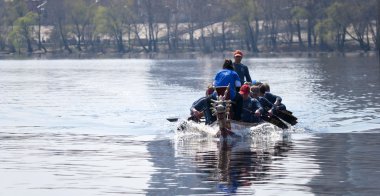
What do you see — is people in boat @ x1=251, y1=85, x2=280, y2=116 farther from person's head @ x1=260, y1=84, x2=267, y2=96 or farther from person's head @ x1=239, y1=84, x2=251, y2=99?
person's head @ x1=239, y1=84, x2=251, y2=99

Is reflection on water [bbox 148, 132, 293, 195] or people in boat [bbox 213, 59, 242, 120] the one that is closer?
reflection on water [bbox 148, 132, 293, 195]

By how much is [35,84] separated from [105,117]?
33111mm

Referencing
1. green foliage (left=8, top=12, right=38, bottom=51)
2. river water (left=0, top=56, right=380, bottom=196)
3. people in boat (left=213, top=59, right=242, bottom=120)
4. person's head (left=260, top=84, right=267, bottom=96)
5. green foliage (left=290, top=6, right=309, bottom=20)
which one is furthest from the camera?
green foliage (left=8, top=12, right=38, bottom=51)

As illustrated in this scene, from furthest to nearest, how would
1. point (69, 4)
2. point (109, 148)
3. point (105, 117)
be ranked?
1. point (69, 4)
2. point (105, 117)
3. point (109, 148)

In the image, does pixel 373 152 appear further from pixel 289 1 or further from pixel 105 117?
pixel 289 1

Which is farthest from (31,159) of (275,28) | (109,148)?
(275,28)

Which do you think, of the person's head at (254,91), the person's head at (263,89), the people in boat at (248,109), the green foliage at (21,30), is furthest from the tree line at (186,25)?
the people in boat at (248,109)

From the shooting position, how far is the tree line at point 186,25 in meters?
144

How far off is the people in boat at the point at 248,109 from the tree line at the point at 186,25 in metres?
107

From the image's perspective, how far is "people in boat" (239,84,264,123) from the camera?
30000 mm

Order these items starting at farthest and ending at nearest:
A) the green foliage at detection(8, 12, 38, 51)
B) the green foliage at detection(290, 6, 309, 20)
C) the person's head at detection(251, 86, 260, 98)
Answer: the green foliage at detection(8, 12, 38, 51) → the green foliage at detection(290, 6, 309, 20) → the person's head at detection(251, 86, 260, 98)

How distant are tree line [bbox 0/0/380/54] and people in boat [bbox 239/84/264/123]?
352ft

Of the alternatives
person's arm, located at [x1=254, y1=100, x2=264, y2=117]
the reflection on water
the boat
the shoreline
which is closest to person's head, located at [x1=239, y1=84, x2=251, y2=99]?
person's arm, located at [x1=254, y1=100, x2=264, y2=117]

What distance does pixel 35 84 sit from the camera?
71.2 metres
